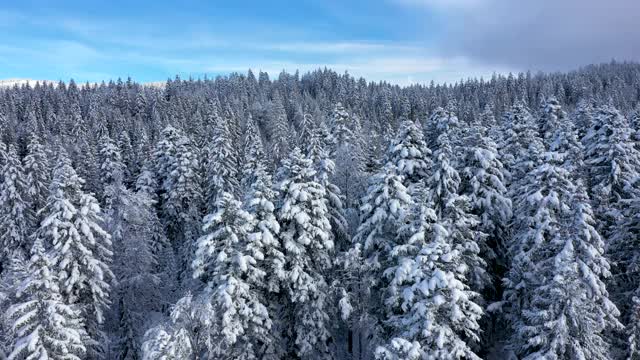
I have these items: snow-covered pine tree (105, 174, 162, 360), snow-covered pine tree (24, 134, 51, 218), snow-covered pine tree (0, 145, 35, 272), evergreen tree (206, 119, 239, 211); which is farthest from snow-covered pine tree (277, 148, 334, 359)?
snow-covered pine tree (24, 134, 51, 218)

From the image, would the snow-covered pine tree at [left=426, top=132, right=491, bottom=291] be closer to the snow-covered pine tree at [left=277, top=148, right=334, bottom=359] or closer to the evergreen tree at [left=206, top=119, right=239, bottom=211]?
the snow-covered pine tree at [left=277, top=148, right=334, bottom=359]

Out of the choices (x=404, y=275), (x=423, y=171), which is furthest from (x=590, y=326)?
(x=423, y=171)

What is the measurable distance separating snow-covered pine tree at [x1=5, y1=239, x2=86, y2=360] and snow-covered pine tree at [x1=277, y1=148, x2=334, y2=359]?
10768 millimetres

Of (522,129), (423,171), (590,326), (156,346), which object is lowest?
(156,346)

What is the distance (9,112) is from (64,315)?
113 m

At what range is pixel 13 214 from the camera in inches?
1832

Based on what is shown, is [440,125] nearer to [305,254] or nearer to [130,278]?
[305,254]

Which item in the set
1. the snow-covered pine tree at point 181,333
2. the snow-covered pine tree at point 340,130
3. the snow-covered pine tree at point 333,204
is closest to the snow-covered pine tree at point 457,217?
the snow-covered pine tree at point 333,204

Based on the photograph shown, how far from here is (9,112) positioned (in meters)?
113

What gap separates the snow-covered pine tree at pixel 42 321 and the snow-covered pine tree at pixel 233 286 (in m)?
6.39

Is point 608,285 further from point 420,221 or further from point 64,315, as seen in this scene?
point 64,315

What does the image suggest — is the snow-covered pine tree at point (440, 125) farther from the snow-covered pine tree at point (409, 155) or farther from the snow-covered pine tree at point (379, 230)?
the snow-covered pine tree at point (379, 230)

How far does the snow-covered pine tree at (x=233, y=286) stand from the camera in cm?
2267

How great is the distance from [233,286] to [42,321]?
29.1 ft
